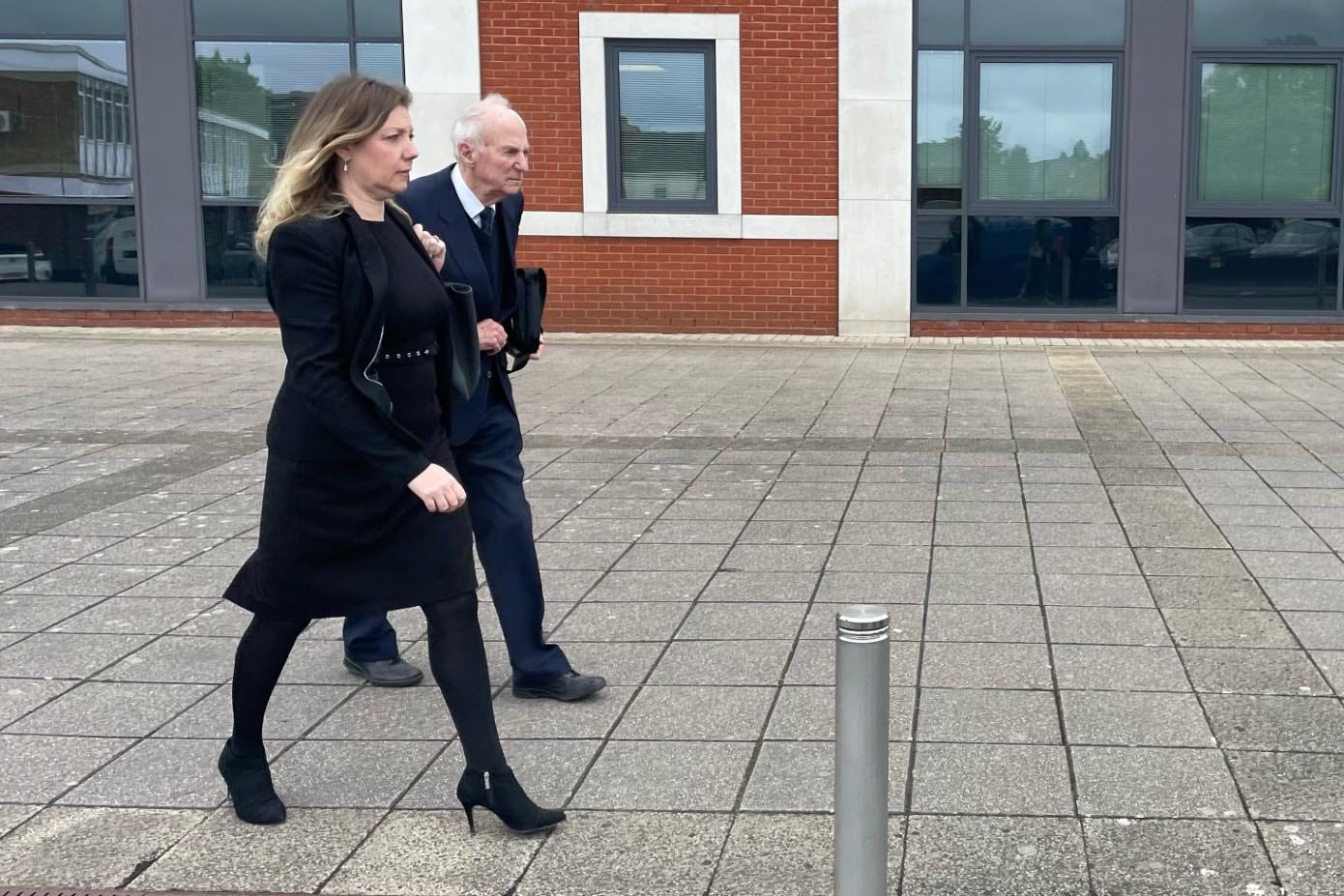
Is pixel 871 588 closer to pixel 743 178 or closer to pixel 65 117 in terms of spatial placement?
pixel 743 178

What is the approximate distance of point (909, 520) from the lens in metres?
7.22

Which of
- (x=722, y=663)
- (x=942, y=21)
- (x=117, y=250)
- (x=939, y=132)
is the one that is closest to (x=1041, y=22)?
(x=942, y=21)

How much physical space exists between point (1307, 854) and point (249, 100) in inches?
557

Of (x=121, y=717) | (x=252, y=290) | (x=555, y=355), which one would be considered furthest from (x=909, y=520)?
(x=252, y=290)

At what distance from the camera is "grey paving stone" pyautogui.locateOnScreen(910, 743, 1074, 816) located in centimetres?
383

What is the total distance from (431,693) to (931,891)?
1967mm

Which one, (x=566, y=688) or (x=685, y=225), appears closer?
(x=566, y=688)

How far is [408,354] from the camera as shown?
372cm

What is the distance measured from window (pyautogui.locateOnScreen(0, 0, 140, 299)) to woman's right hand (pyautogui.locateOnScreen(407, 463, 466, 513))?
13.4 metres

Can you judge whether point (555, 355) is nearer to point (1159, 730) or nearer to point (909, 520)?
point (909, 520)

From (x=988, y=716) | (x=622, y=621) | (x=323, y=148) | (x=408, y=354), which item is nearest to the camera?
(x=323, y=148)

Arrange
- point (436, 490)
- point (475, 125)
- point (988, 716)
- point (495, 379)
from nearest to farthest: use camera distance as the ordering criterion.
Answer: point (436, 490) < point (475, 125) < point (988, 716) < point (495, 379)

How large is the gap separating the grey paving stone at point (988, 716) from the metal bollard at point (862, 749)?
1.50 meters

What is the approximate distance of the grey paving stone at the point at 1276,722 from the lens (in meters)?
4.24
